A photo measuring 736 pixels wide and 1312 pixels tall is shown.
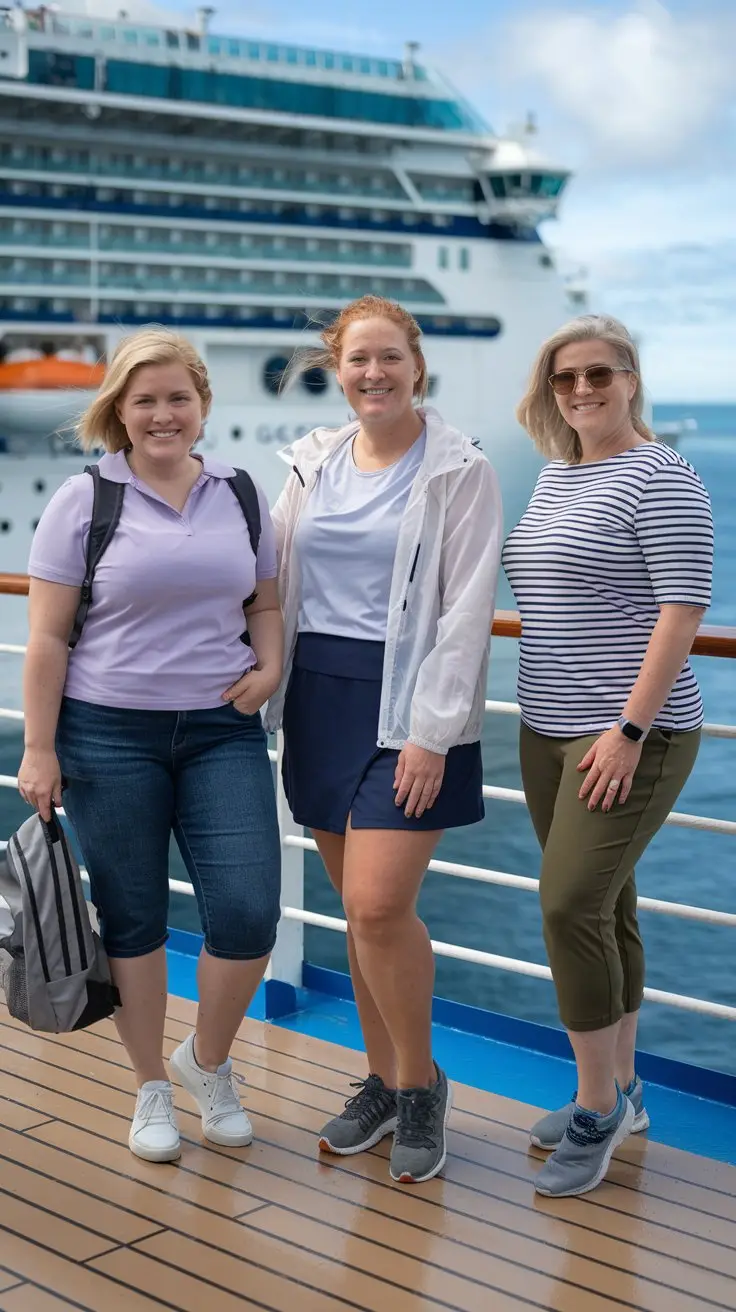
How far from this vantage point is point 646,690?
1656 millimetres

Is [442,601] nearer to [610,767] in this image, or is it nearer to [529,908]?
[610,767]

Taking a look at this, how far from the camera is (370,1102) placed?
200cm

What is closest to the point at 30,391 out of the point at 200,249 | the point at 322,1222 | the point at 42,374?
the point at 42,374

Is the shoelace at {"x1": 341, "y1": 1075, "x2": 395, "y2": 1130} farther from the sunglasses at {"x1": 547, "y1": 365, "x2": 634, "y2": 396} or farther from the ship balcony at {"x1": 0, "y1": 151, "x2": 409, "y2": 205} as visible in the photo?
the ship balcony at {"x1": 0, "y1": 151, "x2": 409, "y2": 205}

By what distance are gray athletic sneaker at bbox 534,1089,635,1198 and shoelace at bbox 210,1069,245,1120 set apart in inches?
17.1

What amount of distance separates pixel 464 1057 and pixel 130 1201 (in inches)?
28.1

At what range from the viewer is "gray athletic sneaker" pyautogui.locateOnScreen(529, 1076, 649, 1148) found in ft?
6.49

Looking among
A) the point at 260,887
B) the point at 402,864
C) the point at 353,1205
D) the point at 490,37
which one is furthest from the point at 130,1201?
the point at 490,37

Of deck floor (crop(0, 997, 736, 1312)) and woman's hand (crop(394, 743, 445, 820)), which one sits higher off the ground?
woman's hand (crop(394, 743, 445, 820))

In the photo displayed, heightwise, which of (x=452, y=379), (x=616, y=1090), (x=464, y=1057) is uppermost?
(x=452, y=379)

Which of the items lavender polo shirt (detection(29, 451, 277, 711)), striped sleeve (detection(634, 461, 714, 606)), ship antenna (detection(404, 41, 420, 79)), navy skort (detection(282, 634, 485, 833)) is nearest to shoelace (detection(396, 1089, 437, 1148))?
navy skort (detection(282, 634, 485, 833))

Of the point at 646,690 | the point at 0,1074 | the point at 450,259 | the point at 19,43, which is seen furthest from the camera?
the point at 450,259

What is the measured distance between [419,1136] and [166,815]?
0.54 meters

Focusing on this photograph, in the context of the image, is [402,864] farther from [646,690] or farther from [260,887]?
[646,690]
